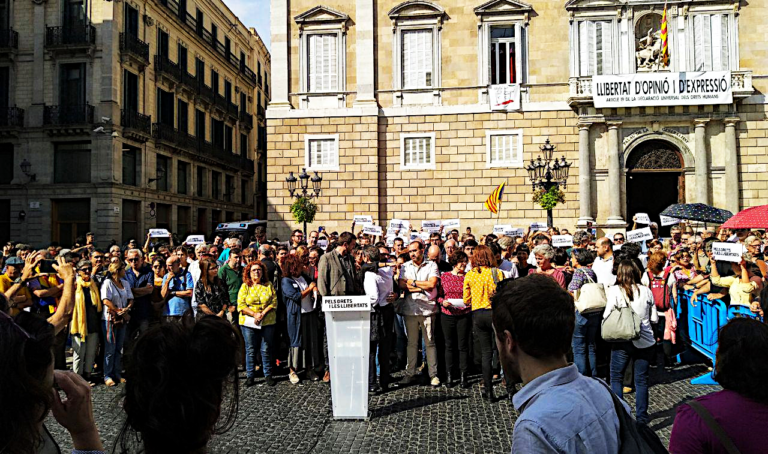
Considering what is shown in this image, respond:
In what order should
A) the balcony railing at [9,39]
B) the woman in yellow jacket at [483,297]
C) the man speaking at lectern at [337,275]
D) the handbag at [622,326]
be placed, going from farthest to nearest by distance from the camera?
the balcony railing at [9,39] → the man speaking at lectern at [337,275] → the woman in yellow jacket at [483,297] → the handbag at [622,326]

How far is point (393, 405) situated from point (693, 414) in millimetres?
4784

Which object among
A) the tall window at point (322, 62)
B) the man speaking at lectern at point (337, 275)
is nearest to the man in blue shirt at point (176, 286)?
the man speaking at lectern at point (337, 275)

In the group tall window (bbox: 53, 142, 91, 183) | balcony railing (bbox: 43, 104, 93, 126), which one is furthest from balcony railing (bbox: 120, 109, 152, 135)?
tall window (bbox: 53, 142, 91, 183)

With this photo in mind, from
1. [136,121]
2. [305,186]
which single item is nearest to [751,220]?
[305,186]

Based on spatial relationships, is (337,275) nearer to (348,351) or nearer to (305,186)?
(348,351)

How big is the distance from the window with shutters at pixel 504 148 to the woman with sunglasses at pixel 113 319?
50.3 feet

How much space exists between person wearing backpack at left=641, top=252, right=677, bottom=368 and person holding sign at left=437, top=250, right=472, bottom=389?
2773mm

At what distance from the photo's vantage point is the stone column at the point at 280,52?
21203mm

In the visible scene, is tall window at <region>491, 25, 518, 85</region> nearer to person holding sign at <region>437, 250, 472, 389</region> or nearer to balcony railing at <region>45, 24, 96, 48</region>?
person holding sign at <region>437, 250, 472, 389</region>

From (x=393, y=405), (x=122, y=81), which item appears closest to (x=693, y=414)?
(x=393, y=405)

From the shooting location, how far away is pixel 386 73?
21109 mm

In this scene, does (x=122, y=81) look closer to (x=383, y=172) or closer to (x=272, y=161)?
(x=272, y=161)

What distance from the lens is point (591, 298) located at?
6734mm

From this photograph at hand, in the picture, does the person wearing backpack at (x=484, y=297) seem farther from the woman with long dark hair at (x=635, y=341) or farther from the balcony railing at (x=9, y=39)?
the balcony railing at (x=9, y=39)
